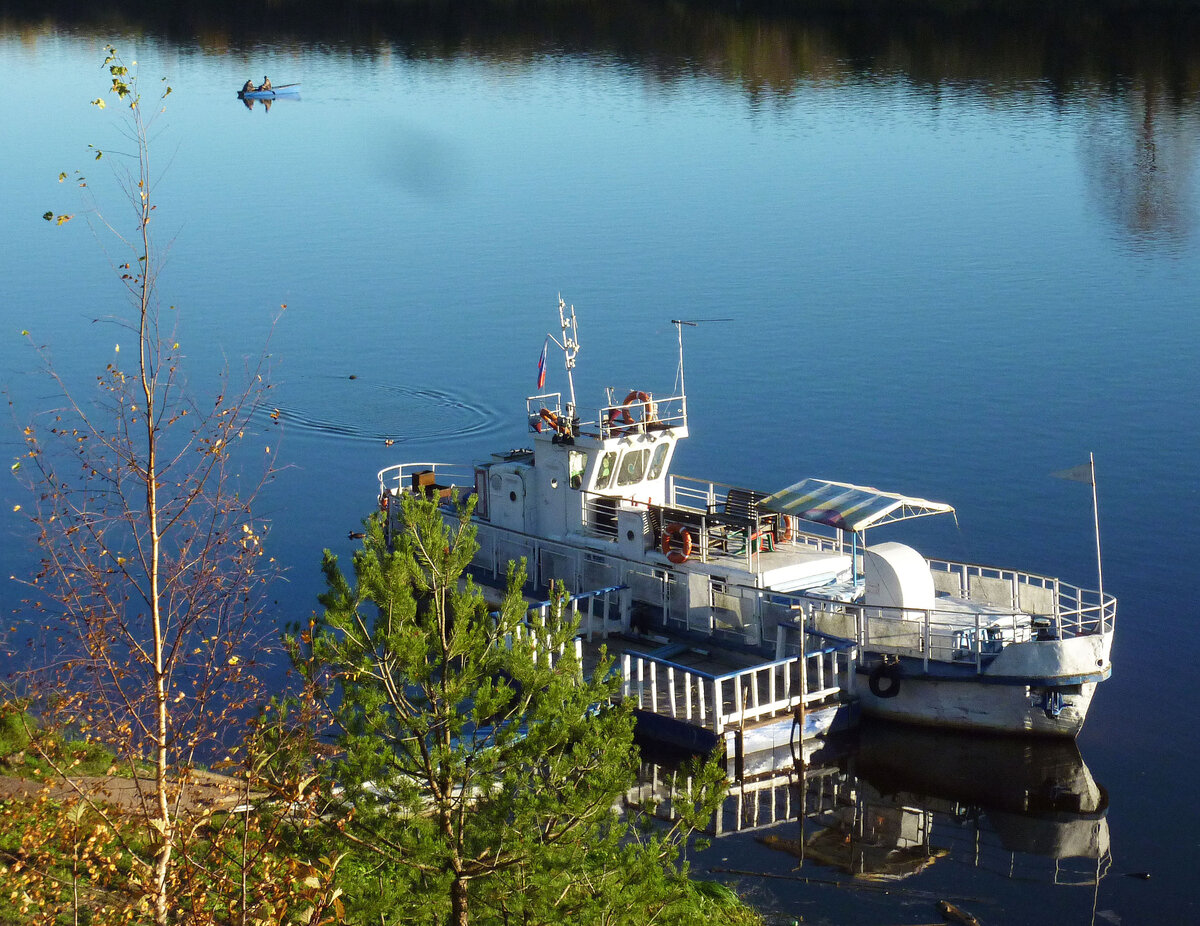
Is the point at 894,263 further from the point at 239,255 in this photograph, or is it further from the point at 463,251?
the point at 239,255

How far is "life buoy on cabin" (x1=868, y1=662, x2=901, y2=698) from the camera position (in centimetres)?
2988

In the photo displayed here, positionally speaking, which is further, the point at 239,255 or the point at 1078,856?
the point at 239,255

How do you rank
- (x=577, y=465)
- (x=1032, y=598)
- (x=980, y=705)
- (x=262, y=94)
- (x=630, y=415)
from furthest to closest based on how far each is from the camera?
(x=262, y=94) < (x=630, y=415) < (x=577, y=465) < (x=1032, y=598) < (x=980, y=705)

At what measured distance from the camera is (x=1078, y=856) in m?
25.9

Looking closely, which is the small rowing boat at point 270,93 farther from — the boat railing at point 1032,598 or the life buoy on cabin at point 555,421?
the boat railing at point 1032,598

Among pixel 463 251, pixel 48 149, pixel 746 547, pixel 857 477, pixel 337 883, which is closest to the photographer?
pixel 337 883

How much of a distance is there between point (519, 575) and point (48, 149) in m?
88.6

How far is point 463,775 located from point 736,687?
14.4 m

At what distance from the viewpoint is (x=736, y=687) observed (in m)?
28.5

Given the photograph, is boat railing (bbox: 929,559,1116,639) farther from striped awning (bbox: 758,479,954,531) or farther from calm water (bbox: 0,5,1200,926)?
calm water (bbox: 0,5,1200,926)

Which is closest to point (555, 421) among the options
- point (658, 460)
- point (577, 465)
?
point (577, 465)

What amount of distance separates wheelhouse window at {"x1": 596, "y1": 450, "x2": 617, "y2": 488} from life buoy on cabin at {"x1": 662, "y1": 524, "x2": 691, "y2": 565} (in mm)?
2116

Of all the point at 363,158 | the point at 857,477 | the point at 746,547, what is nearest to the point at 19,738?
the point at 746,547

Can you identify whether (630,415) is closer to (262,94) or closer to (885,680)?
(885,680)
